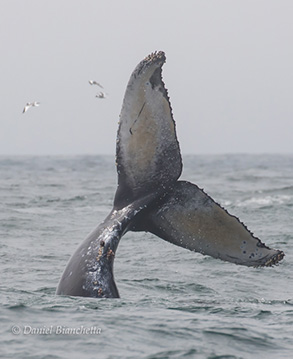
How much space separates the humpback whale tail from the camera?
27.2 feet

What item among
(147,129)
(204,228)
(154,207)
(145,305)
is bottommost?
(145,305)

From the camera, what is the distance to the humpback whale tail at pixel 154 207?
8281 millimetres

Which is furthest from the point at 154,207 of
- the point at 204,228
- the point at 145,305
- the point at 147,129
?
the point at 145,305

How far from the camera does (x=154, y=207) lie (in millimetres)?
8797

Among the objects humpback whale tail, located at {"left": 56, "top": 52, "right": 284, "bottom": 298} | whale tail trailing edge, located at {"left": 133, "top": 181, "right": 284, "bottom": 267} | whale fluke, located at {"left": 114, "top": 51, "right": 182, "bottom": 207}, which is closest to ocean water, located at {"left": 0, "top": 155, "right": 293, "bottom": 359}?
humpback whale tail, located at {"left": 56, "top": 52, "right": 284, "bottom": 298}

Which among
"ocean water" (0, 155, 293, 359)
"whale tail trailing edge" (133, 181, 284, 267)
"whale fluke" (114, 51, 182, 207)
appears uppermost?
"whale fluke" (114, 51, 182, 207)

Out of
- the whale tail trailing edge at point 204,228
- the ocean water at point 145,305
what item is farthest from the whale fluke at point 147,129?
the ocean water at point 145,305

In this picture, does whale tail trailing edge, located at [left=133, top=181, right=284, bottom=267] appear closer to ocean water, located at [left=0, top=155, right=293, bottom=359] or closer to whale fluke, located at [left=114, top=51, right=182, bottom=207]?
whale fluke, located at [left=114, top=51, right=182, bottom=207]

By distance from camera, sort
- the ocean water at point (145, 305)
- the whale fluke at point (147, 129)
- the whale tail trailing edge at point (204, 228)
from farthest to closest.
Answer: the whale fluke at point (147, 129)
the whale tail trailing edge at point (204, 228)
the ocean water at point (145, 305)

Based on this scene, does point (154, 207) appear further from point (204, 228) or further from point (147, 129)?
point (147, 129)

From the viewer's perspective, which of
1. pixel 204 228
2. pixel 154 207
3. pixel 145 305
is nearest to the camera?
pixel 204 228

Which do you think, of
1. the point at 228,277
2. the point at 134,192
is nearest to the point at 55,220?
the point at 228,277

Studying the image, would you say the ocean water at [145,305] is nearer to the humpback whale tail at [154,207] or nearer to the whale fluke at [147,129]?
the humpback whale tail at [154,207]

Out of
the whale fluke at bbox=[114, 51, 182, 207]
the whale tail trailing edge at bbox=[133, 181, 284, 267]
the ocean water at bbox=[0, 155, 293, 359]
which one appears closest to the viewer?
the ocean water at bbox=[0, 155, 293, 359]
